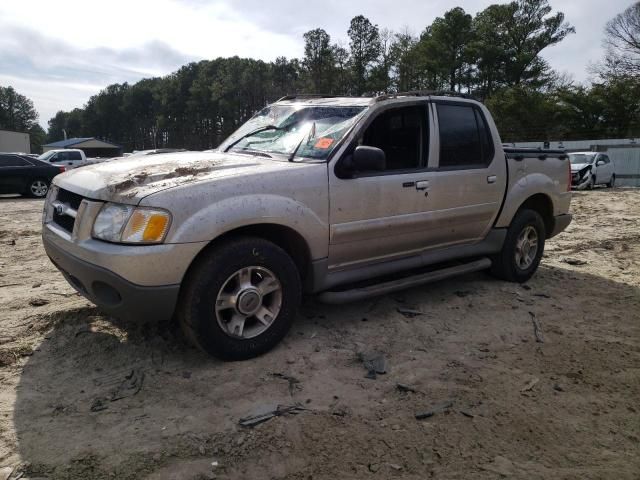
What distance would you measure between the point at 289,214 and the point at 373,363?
1.21 m

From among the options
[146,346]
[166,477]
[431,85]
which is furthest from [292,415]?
[431,85]

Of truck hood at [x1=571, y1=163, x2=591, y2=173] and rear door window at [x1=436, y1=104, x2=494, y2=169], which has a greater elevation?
rear door window at [x1=436, y1=104, x2=494, y2=169]

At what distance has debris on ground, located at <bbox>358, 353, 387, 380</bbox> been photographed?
339 cm

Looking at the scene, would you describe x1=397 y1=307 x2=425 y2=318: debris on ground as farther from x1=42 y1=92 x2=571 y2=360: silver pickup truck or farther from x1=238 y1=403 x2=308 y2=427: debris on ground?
x1=238 y1=403 x2=308 y2=427: debris on ground

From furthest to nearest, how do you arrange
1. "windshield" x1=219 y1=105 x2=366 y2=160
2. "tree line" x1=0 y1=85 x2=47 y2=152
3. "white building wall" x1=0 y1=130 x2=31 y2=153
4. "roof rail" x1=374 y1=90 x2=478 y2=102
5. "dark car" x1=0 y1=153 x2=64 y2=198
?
"tree line" x1=0 y1=85 x2=47 y2=152, "white building wall" x1=0 y1=130 x2=31 y2=153, "dark car" x1=0 y1=153 x2=64 y2=198, "roof rail" x1=374 y1=90 x2=478 y2=102, "windshield" x1=219 y1=105 x2=366 y2=160

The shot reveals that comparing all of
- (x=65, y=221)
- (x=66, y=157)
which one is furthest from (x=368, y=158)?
(x=66, y=157)

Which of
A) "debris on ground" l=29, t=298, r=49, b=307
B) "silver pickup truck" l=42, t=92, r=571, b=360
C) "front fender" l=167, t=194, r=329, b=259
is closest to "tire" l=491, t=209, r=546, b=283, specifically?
"silver pickup truck" l=42, t=92, r=571, b=360

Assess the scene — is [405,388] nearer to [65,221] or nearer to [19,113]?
[65,221]

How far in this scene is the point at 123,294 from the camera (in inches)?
120

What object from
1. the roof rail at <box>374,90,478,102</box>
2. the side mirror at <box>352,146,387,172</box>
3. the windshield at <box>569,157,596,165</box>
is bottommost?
the windshield at <box>569,157,596,165</box>

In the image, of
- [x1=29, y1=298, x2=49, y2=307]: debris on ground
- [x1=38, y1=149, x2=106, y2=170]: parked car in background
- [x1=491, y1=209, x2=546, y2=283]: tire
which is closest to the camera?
[x1=29, y1=298, x2=49, y2=307]: debris on ground

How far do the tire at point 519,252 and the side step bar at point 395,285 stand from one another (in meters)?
0.31

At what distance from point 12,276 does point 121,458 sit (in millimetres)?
3981

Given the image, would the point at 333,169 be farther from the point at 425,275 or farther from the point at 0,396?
the point at 0,396
